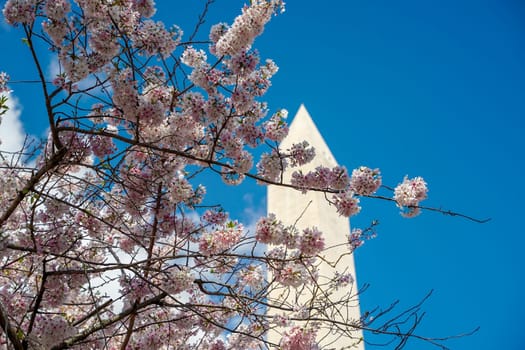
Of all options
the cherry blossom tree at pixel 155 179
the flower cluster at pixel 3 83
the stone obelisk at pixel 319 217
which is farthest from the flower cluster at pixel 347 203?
the stone obelisk at pixel 319 217

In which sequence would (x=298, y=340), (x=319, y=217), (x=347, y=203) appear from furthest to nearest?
1. (x=319, y=217)
2. (x=347, y=203)
3. (x=298, y=340)

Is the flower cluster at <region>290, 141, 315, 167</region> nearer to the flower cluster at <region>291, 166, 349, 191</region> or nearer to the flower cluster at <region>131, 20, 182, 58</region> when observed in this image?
the flower cluster at <region>291, 166, 349, 191</region>

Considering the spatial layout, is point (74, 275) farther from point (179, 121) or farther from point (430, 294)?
point (430, 294)

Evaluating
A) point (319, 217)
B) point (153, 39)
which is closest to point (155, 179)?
point (153, 39)

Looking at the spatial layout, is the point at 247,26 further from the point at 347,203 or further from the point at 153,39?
the point at 347,203

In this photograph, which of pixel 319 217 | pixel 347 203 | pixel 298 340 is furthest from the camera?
pixel 319 217

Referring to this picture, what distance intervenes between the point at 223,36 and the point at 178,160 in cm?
92

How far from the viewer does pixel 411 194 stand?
3.15 metres

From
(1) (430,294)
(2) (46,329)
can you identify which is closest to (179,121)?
(2) (46,329)

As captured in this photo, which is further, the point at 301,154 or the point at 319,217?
the point at 319,217

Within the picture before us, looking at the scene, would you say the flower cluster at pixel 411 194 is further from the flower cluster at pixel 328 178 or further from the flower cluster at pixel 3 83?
the flower cluster at pixel 3 83

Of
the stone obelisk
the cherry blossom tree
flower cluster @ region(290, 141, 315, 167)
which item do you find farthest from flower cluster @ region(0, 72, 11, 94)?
the stone obelisk

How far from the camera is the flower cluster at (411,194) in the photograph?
10.3 feet

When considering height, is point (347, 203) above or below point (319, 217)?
below
